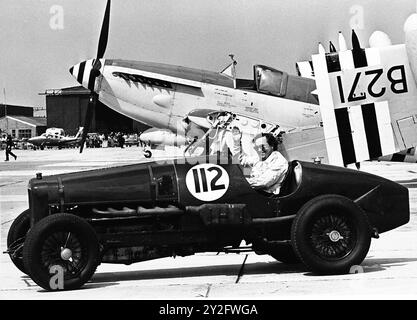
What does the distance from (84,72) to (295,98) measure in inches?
227

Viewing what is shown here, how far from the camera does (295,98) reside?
56.1 feet

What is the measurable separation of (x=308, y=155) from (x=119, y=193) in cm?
870

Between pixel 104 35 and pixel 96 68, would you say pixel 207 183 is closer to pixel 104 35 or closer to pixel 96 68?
pixel 104 35

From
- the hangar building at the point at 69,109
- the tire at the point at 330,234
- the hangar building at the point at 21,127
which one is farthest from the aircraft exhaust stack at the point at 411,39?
the hangar building at the point at 21,127

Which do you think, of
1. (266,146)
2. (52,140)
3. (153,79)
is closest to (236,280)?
(266,146)

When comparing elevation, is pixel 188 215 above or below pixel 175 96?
below

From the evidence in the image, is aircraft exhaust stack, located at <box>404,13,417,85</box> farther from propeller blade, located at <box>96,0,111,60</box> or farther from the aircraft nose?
the aircraft nose

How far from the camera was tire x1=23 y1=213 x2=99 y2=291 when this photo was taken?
639 centimetres

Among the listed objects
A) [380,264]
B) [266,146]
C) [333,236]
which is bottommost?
[380,264]

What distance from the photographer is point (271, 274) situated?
23.6 ft

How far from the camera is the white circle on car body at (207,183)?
22.6 ft

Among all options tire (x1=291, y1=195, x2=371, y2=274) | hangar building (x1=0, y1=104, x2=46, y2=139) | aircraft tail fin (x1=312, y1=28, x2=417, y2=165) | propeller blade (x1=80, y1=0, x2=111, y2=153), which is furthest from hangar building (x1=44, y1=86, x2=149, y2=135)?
tire (x1=291, y1=195, x2=371, y2=274)
